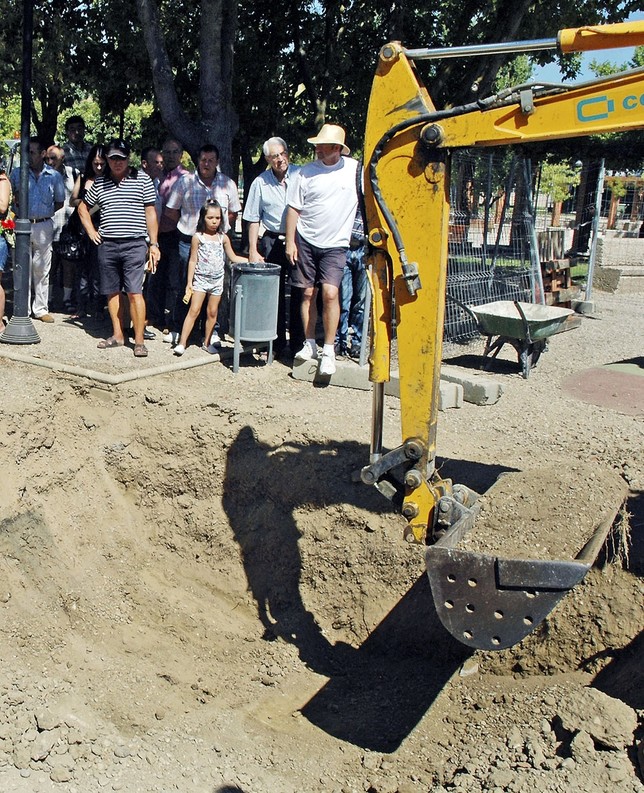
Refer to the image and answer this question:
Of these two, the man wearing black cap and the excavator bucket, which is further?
the man wearing black cap

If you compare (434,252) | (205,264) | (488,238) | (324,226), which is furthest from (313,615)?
(488,238)

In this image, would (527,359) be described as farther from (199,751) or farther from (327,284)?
(199,751)

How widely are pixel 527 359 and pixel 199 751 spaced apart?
19.3 ft

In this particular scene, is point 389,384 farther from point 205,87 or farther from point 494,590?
point 205,87

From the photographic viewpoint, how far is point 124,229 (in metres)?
8.63

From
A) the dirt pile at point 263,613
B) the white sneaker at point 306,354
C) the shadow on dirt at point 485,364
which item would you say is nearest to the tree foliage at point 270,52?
the white sneaker at point 306,354

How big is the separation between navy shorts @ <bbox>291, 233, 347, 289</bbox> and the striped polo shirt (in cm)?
157

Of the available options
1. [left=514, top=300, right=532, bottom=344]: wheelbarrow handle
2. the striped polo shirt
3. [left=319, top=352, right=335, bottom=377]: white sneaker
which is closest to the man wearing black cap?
the striped polo shirt

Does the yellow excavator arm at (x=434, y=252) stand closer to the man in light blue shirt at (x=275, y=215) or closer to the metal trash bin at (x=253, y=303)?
the metal trash bin at (x=253, y=303)

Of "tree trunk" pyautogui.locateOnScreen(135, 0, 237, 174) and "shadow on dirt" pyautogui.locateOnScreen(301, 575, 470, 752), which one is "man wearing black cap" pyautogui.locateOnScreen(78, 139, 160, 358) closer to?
"tree trunk" pyautogui.locateOnScreen(135, 0, 237, 174)

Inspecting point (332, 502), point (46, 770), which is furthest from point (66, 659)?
point (332, 502)

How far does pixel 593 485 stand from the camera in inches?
251

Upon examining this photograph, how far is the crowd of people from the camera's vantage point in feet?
27.4

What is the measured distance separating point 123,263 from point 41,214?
144 cm
